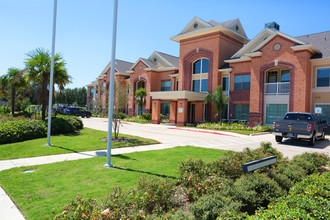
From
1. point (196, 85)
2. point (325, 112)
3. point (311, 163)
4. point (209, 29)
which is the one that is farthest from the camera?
point (196, 85)

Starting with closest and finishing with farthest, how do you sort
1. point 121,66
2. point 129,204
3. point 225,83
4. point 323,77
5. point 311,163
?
point 129,204, point 311,163, point 323,77, point 225,83, point 121,66

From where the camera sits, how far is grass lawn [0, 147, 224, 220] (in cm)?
497

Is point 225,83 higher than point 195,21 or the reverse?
the reverse

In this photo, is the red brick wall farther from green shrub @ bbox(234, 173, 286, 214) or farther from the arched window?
green shrub @ bbox(234, 173, 286, 214)

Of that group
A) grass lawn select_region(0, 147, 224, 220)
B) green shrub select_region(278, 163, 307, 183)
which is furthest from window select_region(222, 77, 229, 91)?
green shrub select_region(278, 163, 307, 183)

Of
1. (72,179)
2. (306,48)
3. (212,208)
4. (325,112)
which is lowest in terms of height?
(72,179)

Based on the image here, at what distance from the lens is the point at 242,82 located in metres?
26.4

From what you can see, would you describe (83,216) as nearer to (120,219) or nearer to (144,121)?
(120,219)

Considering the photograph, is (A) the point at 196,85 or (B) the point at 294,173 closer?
(B) the point at 294,173

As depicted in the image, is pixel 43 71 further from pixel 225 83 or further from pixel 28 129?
pixel 225 83

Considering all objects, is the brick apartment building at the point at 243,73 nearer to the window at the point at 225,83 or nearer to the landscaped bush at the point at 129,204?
the window at the point at 225,83

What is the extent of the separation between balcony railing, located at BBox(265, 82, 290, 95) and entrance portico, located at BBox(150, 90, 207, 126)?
7272mm

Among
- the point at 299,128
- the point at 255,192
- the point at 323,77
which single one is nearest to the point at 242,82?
the point at 323,77

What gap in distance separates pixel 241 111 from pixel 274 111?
147 inches
